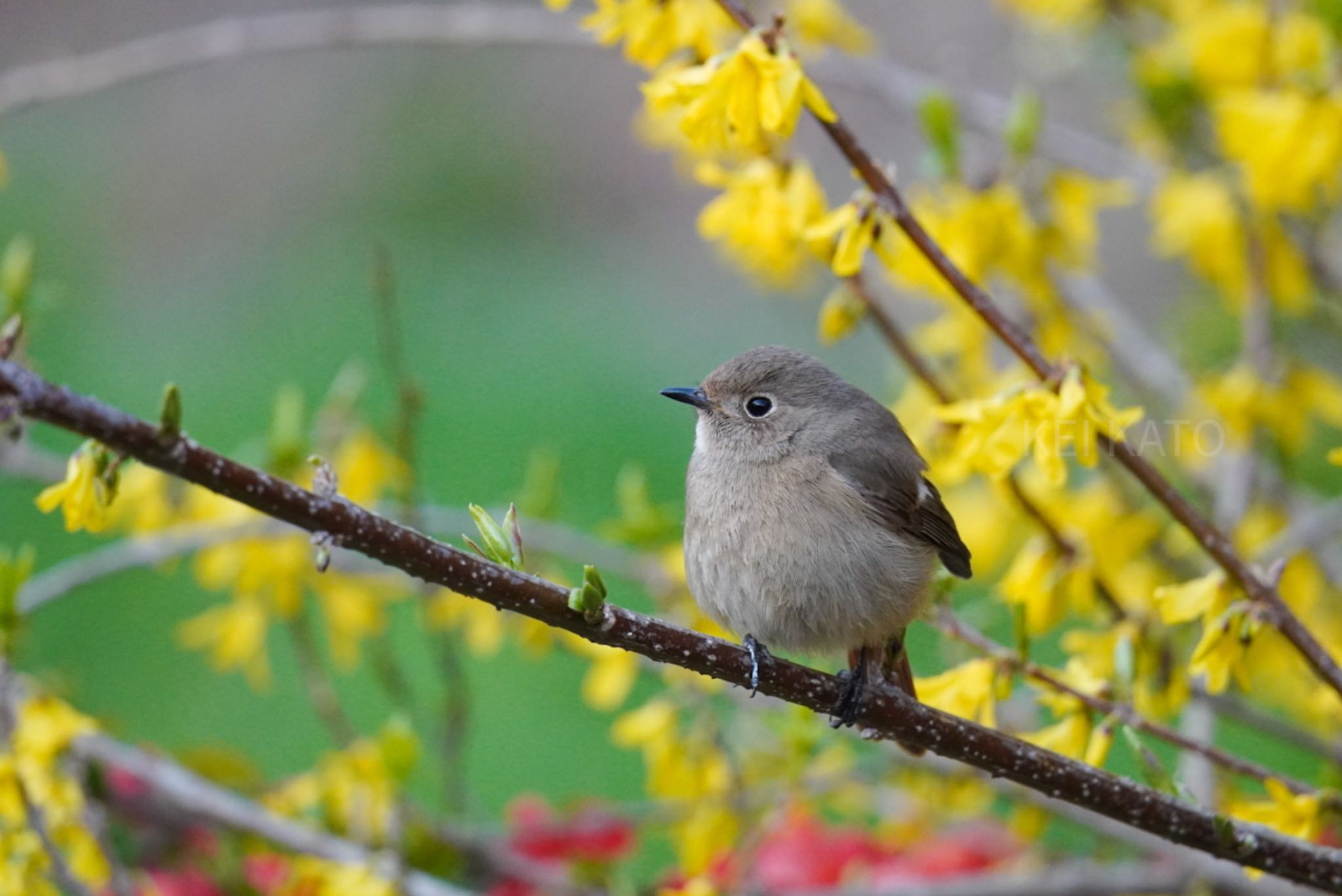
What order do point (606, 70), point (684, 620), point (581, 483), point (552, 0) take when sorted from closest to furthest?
point (552, 0), point (684, 620), point (581, 483), point (606, 70)

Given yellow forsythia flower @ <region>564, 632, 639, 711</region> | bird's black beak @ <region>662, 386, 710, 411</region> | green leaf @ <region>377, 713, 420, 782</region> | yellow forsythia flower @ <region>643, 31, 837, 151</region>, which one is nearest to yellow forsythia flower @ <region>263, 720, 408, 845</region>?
green leaf @ <region>377, 713, 420, 782</region>

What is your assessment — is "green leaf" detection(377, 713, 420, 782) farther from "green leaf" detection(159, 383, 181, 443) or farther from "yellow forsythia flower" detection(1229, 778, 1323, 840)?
"yellow forsythia flower" detection(1229, 778, 1323, 840)

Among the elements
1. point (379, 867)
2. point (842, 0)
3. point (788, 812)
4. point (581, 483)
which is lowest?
point (379, 867)

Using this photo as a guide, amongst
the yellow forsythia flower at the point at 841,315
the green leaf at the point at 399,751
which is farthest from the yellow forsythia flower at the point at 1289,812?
the green leaf at the point at 399,751

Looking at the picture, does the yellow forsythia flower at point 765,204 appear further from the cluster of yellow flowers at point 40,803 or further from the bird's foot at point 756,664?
the cluster of yellow flowers at point 40,803

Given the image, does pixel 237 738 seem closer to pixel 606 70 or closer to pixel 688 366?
pixel 688 366

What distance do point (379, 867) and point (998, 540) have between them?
5.09ft

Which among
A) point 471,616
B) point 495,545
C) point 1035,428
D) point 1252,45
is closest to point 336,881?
point 471,616

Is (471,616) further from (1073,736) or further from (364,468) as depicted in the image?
(1073,736)

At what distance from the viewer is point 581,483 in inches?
233

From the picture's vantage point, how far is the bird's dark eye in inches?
97.0

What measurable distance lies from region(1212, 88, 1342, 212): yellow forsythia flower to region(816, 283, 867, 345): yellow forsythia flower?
731 millimetres

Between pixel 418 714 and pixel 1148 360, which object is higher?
pixel 1148 360

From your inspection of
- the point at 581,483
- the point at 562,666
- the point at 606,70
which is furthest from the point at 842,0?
the point at 562,666
